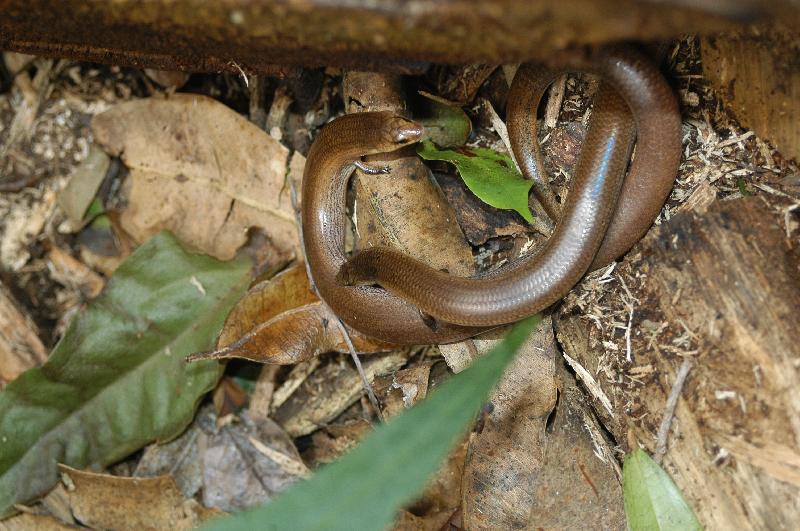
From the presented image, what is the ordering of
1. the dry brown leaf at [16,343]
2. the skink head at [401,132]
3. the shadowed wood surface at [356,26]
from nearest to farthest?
the shadowed wood surface at [356,26] → the skink head at [401,132] → the dry brown leaf at [16,343]

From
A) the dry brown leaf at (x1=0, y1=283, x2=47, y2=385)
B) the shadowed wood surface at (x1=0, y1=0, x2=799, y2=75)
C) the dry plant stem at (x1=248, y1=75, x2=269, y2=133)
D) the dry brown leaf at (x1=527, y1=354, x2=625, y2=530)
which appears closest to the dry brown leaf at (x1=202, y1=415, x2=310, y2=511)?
the dry brown leaf at (x1=0, y1=283, x2=47, y2=385)

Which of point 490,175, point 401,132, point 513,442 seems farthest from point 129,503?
point 490,175

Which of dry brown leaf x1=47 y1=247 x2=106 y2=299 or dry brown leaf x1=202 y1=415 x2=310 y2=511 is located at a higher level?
dry brown leaf x1=47 y1=247 x2=106 y2=299

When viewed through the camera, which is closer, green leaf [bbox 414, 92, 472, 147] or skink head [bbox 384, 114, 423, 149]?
skink head [bbox 384, 114, 423, 149]

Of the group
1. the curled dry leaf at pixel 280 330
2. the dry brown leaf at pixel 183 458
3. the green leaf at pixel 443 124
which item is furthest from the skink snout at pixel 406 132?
the dry brown leaf at pixel 183 458

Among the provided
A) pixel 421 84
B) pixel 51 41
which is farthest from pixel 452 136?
pixel 51 41

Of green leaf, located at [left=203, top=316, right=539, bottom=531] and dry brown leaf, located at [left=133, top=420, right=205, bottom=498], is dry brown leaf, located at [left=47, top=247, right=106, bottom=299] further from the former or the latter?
green leaf, located at [left=203, top=316, right=539, bottom=531]

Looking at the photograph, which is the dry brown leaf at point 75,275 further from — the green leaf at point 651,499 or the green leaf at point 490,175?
the green leaf at point 651,499
